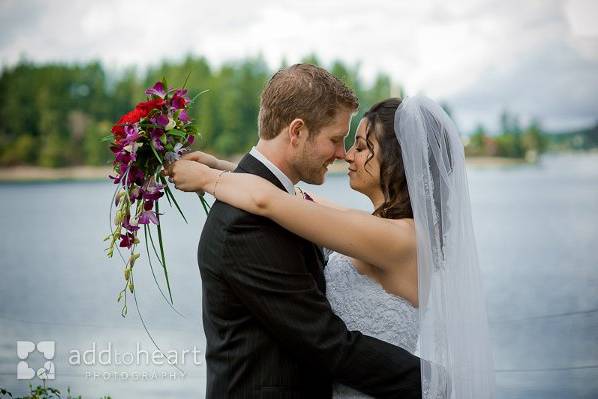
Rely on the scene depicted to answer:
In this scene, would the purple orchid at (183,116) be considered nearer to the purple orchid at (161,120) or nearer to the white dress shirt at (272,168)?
the purple orchid at (161,120)

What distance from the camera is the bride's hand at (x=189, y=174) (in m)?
2.19

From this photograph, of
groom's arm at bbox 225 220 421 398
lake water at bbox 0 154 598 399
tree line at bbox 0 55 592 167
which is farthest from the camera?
tree line at bbox 0 55 592 167

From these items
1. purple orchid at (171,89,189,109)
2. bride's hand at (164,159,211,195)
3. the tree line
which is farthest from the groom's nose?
the tree line

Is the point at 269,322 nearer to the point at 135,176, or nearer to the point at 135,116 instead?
the point at 135,176

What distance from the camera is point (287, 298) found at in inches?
79.4

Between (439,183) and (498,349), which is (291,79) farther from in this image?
(498,349)

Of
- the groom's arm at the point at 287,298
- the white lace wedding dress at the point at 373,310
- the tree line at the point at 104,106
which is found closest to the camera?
the groom's arm at the point at 287,298

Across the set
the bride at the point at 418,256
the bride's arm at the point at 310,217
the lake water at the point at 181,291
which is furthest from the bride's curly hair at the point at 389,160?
the lake water at the point at 181,291

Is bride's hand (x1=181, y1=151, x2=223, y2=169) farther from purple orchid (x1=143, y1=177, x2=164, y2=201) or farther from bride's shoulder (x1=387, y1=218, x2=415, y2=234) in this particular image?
bride's shoulder (x1=387, y1=218, x2=415, y2=234)

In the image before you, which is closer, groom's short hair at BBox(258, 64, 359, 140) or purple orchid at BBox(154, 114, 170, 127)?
groom's short hair at BBox(258, 64, 359, 140)

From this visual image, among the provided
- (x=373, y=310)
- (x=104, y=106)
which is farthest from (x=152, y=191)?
(x=104, y=106)

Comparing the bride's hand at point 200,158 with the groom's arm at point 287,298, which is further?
the bride's hand at point 200,158

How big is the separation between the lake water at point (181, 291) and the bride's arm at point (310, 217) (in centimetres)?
589

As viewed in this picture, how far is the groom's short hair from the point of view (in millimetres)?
2102
